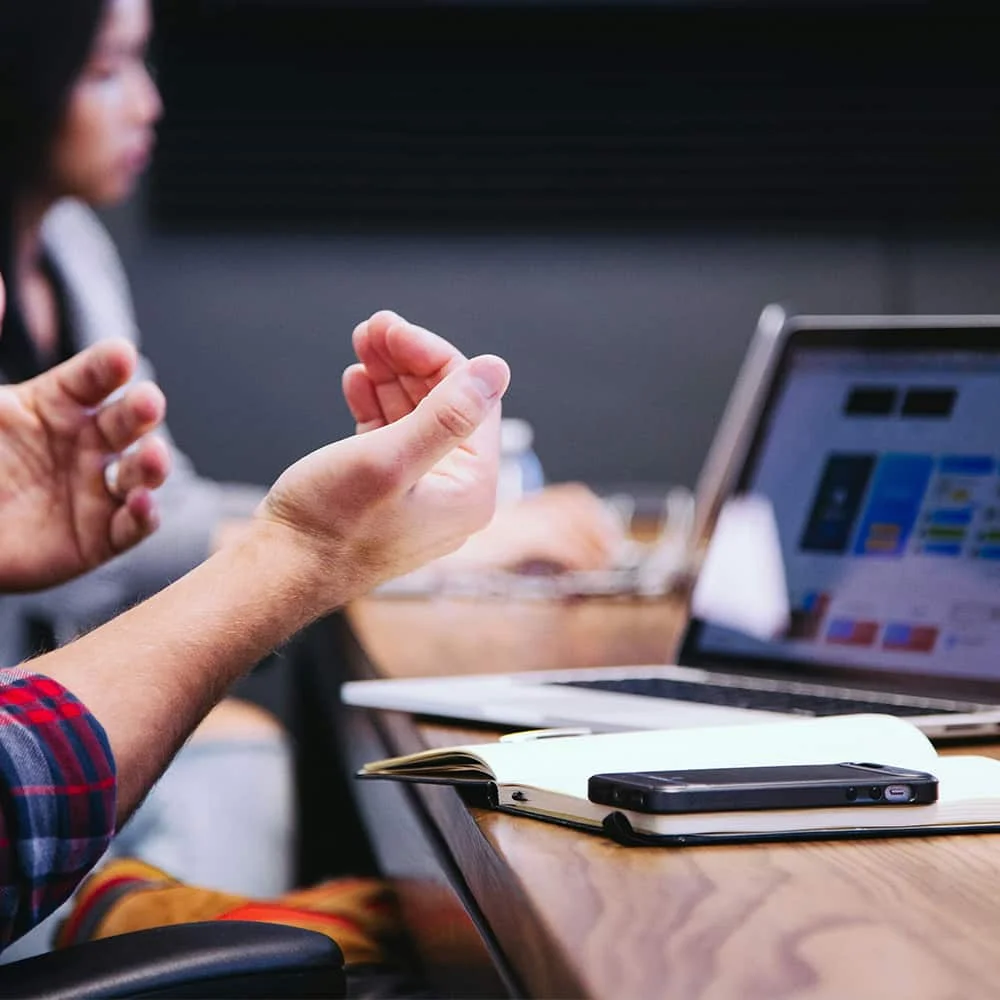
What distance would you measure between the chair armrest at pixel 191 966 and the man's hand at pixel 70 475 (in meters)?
0.57

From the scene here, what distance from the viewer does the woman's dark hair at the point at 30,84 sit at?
2.06m

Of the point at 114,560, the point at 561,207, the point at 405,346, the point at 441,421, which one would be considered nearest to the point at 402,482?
the point at 441,421

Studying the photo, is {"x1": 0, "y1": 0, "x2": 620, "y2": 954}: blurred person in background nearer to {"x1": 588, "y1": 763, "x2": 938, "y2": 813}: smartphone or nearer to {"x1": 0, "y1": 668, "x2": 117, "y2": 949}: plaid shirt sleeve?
{"x1": 0, "y1": 668, "x2": 117, "y2": 949}: plaid shirt sleeve

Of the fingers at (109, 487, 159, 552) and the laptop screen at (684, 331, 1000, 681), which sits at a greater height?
the laptop screen at (684, 331, 1000, 681)

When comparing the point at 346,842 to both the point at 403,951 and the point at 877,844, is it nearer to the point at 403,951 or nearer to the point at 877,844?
the point at 403,951

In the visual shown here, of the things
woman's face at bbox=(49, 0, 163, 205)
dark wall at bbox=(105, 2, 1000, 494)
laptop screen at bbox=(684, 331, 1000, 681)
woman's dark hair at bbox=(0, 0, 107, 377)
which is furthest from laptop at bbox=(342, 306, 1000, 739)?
dark wall at bbox=(105, 2, 1000, 494)

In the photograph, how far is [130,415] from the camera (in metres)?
1.13

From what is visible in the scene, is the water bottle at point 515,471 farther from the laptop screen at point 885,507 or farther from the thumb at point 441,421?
the thumb at point 441,421

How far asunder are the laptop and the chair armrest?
0.90ft

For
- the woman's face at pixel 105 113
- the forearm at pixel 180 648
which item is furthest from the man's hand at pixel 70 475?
the woman's face at pixel 105 113

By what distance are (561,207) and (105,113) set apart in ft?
4.61

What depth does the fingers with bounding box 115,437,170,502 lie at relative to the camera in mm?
1119

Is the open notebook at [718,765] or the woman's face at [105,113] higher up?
the woman's face at [105,113]

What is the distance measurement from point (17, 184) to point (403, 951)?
170 cm
